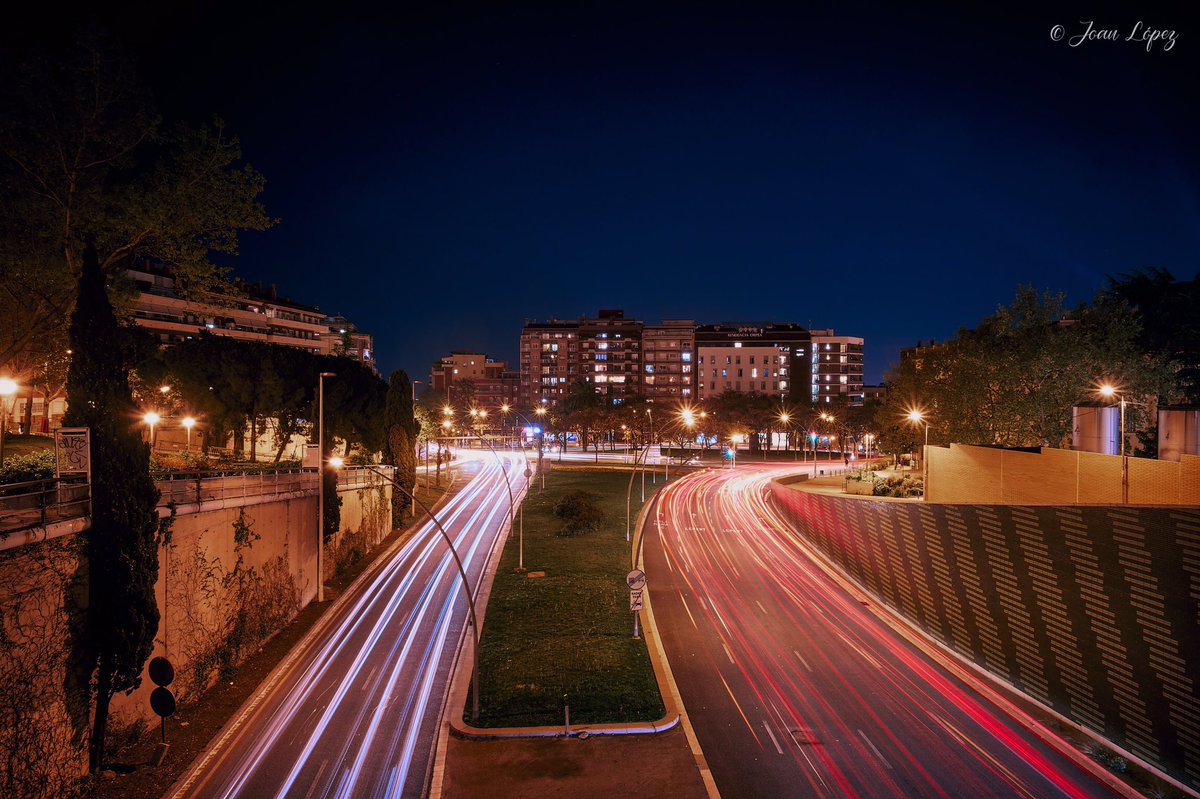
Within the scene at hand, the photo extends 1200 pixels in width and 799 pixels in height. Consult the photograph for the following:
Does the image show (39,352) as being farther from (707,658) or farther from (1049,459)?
(1049,459)

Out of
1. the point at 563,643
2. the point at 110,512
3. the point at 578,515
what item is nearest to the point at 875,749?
the point at 563,643

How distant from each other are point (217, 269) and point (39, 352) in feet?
19.8

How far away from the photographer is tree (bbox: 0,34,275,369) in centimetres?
1781

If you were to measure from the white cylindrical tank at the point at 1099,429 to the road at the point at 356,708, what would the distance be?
25.7m

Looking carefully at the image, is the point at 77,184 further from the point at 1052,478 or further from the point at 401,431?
the point at 1052,478

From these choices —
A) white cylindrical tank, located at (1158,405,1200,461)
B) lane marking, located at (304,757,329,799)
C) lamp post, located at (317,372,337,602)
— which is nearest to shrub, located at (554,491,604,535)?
lamp post, located at (317,372,337,602)

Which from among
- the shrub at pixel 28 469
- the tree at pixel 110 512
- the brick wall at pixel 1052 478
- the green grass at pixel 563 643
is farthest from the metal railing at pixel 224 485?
the brick wall at pixel 1052 478

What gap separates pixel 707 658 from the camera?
2222 centimetres

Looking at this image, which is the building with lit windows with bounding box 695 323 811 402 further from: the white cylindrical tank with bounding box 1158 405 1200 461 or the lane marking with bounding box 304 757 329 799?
the lane marking with bounding box 304 757 329 799

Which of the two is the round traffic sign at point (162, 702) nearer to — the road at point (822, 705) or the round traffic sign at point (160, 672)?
the round traffic sign at point (160, 672)

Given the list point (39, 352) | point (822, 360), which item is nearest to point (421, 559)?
point (39, 352)

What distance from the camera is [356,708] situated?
59.5 ft

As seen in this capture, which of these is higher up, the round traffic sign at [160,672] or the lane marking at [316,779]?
the round traffic sign at [160,672]

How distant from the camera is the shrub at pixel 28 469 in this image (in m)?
15.4
